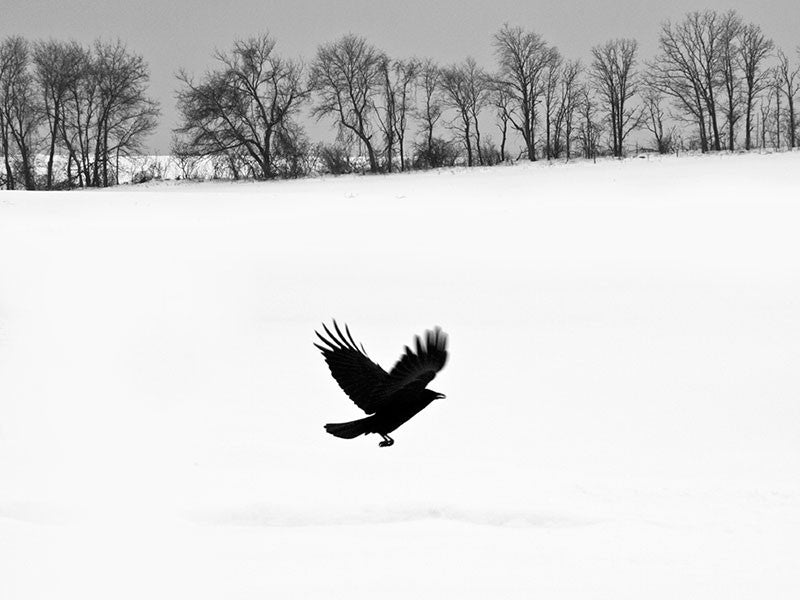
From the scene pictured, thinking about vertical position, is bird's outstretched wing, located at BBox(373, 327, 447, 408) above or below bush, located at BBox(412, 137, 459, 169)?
below

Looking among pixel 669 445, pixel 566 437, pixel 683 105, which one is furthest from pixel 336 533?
pixel 683 105

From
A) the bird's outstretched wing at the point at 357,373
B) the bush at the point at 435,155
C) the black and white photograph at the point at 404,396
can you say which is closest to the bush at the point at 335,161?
the bush at the point at 435,155

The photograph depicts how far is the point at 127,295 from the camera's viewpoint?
1217 cm

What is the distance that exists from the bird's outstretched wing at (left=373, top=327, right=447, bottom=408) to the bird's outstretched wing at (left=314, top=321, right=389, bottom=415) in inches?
2.6

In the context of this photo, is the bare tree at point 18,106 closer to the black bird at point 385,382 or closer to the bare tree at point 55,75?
the bare tree at point 55,75

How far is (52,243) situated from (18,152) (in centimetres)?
2141

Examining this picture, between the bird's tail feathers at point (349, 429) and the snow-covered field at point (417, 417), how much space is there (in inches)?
79.1

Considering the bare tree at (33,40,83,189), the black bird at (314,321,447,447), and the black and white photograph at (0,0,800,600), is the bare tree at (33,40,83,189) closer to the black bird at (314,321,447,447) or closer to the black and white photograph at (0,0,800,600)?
the black and white photograph at (0,0,800,600)

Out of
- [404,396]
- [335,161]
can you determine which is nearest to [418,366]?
[404,396]

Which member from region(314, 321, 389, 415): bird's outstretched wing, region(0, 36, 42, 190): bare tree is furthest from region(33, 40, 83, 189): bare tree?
region(314, 321, 389, 415): bird's outstretched wing

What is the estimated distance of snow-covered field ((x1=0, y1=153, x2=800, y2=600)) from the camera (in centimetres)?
580

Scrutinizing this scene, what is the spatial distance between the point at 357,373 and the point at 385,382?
0.18m

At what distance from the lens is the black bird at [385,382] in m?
3.67

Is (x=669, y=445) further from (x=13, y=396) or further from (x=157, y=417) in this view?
(x=13, y=396)
